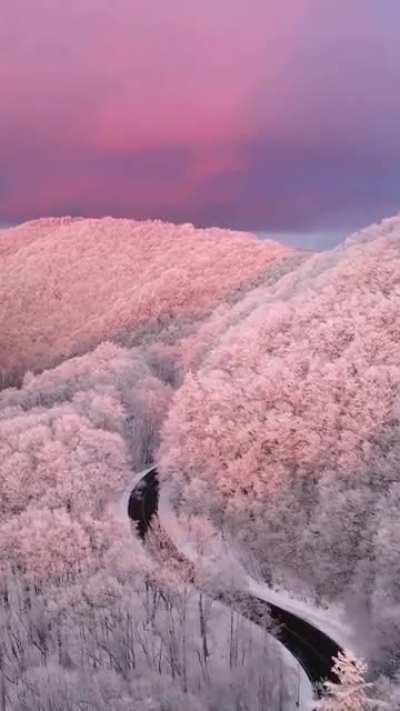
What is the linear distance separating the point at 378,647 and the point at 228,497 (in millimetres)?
27182

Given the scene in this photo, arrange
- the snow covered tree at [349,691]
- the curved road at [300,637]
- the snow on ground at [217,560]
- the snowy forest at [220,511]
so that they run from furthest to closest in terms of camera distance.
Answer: the curved road at [300,637] < the snow on ground at [217,560] < the snowy forest at [220,511] < the snow covered tree at [349,691]

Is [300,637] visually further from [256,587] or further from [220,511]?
[220,511]

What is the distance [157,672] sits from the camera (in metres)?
50.6

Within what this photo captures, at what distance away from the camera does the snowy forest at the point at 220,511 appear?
52.3 metres

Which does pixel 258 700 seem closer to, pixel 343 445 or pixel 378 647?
pixel 378 647

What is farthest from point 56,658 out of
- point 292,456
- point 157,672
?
point 292,456

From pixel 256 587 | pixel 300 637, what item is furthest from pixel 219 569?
pixel 300 637

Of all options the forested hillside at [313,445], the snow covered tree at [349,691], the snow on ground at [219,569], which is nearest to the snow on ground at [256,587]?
the snow on ground at [219,569]

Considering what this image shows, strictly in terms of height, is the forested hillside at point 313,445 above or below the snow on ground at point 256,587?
above

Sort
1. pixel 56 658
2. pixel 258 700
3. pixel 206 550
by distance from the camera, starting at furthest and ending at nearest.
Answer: pixel 206 550 → pixel 56 658 → pixel 258 700

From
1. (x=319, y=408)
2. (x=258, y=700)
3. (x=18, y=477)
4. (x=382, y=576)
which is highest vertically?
(x=319, y=408)

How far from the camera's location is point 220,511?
7900cm

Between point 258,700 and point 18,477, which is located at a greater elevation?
point 18,477

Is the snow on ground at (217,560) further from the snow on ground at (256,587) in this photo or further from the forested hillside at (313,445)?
the forested hillside at (313,445)
